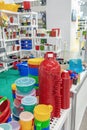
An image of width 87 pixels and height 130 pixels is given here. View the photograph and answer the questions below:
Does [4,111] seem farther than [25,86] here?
No

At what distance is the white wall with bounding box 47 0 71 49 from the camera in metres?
6.86

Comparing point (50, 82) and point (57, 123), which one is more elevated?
point (50, 82)

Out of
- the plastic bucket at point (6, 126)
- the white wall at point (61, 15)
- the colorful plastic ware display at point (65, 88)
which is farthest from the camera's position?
the white wall at point (61, 15)

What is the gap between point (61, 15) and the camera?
22.8ft

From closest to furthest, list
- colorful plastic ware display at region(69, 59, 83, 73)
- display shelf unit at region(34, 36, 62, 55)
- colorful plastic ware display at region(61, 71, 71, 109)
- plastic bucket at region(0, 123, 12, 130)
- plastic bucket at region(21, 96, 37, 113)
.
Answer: plastic bucket at region(0, 123, 12, 130), plastic bucket at region(21, 96, 37, 113), colorful plastic ware display at region(61, 71, 71, 109), colorful plastic ware display at region(69, 59, 83, 73), display shelf unit at region(34, 36, 62, 55)

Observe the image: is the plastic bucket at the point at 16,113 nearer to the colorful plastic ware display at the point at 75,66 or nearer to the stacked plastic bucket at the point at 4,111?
the stacked plastic bucket at the point at 4,111

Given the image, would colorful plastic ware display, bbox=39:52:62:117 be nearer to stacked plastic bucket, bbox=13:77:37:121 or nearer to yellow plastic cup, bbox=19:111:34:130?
stacked plastic bucket, bbox=13:77:37:121

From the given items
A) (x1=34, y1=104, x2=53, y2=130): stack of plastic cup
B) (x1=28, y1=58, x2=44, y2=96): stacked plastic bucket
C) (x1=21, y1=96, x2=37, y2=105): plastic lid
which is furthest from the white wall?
(x1=34, y1=104, x2=53, y2=130): stack of plastic cup

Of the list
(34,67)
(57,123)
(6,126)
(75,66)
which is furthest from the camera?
(75,66)

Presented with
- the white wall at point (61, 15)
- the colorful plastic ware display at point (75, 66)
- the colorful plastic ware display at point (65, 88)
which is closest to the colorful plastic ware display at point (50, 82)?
the colorful plastic ware display at point (65, 88)

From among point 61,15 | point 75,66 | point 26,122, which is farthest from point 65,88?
point 61,15

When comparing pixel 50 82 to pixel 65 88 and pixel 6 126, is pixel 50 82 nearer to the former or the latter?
pixel 65 88

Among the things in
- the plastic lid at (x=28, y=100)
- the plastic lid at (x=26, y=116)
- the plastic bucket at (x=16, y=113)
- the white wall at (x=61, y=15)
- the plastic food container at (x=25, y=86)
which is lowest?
the plastic bucket at (x=16, y=113)

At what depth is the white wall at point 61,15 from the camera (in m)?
6.86
